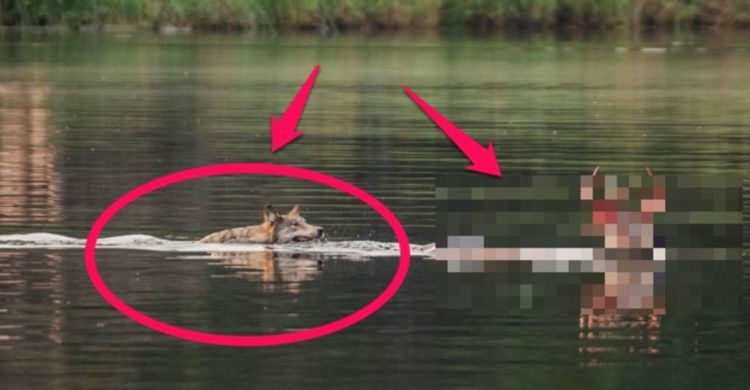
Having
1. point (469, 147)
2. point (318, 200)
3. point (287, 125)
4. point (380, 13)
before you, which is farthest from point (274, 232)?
point (380, 13)

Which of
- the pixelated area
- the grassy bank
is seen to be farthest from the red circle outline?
the grassy bank

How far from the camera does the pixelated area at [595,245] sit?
811 inches

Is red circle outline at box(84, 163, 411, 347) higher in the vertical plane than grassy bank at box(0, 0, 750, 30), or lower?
lower

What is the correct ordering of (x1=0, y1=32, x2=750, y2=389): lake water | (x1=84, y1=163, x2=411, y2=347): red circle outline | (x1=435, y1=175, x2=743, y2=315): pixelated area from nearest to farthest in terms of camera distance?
(x1=0, y1=32, x2=750, y2=389): lake water < (x1=84, y1=163, x2=411, y2=347): red circle outline < (x1=435, y1=175, x2=743, y2=315): pixelated area

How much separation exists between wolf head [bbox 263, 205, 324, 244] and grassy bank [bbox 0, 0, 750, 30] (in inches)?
2868

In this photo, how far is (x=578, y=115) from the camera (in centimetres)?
4869

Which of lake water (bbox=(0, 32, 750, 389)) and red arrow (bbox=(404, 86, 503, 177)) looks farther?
red arrow (bbox=(404, 86, 503, 177))

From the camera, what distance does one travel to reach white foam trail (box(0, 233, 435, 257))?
78.4 feet

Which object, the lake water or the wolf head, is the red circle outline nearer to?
the lake water

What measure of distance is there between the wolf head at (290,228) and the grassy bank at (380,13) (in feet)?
239

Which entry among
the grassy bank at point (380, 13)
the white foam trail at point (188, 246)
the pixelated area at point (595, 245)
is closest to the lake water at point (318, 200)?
the white foam trail at point (188, 246)

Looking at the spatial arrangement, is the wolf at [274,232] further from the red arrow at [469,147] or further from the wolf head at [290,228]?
the red arrow at [469,147]

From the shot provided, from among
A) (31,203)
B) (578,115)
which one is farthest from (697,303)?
(578,115)

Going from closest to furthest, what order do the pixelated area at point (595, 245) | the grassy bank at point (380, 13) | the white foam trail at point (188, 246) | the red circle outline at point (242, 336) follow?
the red circle outline at point (242, 336)
the pixelated area at point (595, 245)
the white foam trail at point (188, 246)
the grassy bank at point (380, 13)
